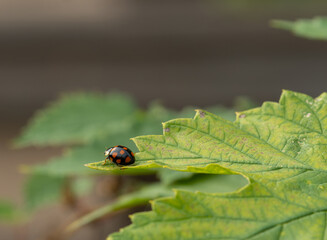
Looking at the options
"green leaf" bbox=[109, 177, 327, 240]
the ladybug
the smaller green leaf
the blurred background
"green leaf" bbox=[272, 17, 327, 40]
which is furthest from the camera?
the blurred background

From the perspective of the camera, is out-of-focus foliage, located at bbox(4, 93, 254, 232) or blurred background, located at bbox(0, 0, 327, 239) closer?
out-of-focus foliage, located at bbox(4, 93, 254, 232)

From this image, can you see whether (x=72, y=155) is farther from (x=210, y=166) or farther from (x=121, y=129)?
(x=210, y=166)

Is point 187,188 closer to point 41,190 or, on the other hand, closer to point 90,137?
point 90,137

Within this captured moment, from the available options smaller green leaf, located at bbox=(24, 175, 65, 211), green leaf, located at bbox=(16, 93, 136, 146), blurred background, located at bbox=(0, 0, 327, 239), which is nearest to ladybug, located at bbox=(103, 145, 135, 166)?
green leaf, located at bbox=(16, 93, 136, 146)

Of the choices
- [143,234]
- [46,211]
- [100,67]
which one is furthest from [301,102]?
[100,67]

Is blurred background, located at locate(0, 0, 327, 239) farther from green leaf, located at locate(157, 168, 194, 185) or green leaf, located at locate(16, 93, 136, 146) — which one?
green leaf, located at locate(157, 168, 194, 185)

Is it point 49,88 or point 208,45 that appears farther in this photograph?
point 49,88
